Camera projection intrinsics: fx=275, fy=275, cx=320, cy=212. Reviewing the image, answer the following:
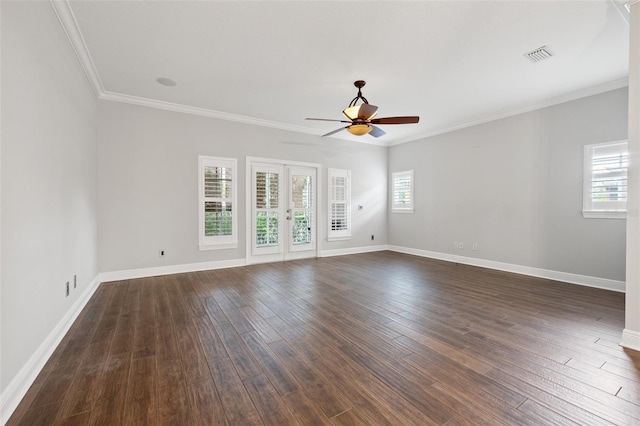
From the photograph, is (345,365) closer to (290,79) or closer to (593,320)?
(593,320)

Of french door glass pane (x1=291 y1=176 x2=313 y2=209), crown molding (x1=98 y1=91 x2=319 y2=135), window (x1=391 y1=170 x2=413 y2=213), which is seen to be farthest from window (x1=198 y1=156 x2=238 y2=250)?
window (x1=391 y1=170 x2=413 y2=213)

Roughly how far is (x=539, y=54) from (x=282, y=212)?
190 inches

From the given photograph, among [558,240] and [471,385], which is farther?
[558,240]

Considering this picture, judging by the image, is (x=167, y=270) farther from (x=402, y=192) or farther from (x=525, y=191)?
(x=525, y=191)

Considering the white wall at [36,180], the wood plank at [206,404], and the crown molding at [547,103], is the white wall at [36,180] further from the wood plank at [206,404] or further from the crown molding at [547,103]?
the crown molding at [547,103]

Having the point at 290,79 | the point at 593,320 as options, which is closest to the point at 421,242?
the point at 593,320

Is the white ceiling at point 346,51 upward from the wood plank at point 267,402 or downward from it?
upward

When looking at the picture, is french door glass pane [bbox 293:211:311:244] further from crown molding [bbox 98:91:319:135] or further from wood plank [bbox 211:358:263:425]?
wood plank [bbox 211:358:263:425]

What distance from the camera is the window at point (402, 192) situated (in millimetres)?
7113

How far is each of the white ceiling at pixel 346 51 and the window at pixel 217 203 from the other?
109cm

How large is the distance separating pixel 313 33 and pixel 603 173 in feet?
15.3

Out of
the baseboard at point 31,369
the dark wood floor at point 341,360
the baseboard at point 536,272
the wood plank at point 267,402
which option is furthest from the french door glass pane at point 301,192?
the wood plank at point 267,402

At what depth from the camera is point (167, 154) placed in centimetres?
490

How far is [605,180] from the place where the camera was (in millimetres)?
4086
